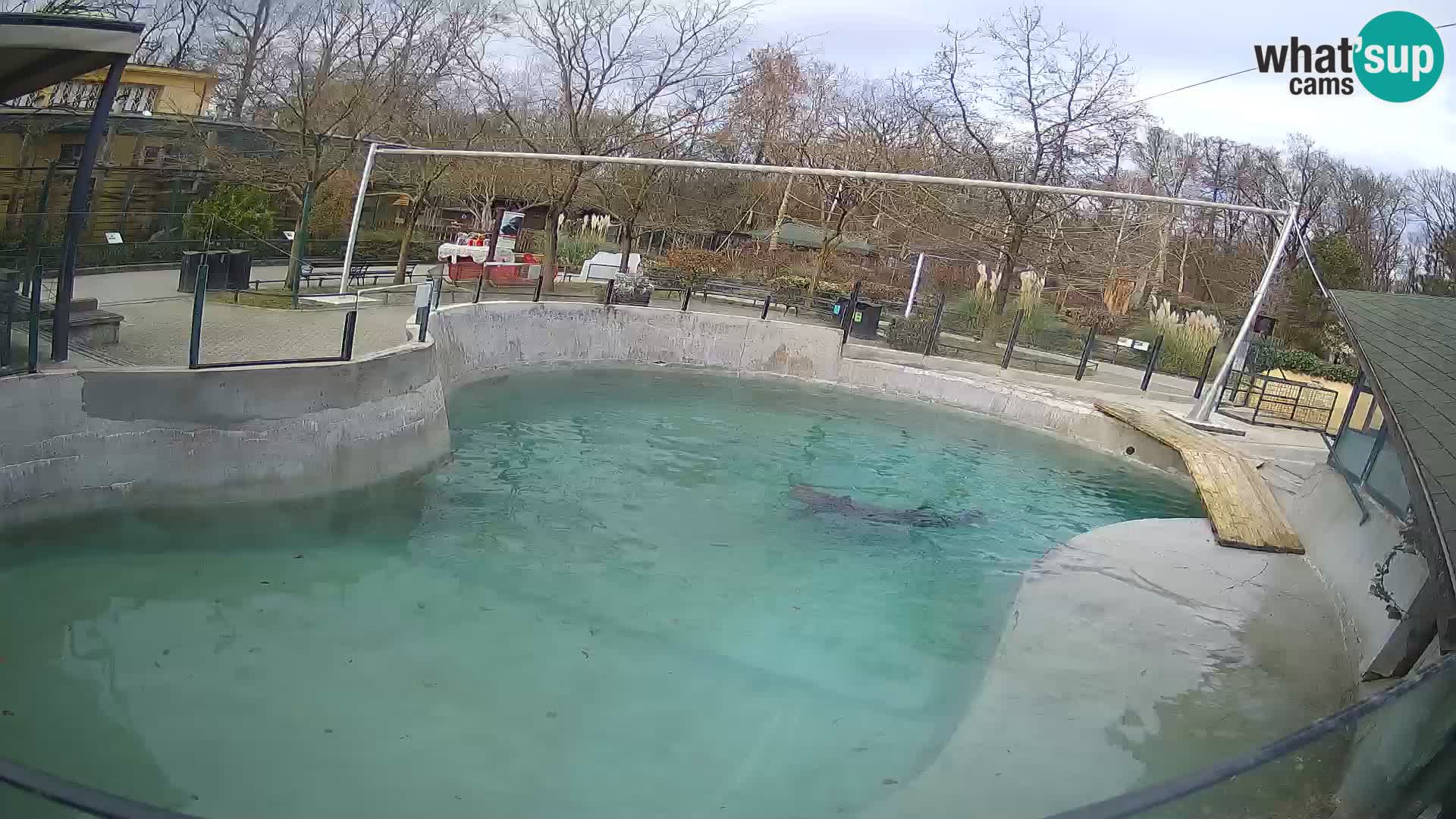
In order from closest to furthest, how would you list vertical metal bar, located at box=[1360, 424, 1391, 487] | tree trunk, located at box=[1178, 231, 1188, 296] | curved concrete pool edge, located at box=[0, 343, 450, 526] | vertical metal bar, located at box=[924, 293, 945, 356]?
curved concrete pool edge, located at box=[0, 343, 450, 526] → vertical metal bar, located at box=[1360, 424, 1391, 487] → vertical metal bar, located at box=[924, 293, 945, 356] → tree trunk, located at box=[1178, 231, 1188, 296]

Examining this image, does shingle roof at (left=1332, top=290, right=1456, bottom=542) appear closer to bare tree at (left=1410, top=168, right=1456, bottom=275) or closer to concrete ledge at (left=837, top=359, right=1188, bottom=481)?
concrete ledge at (left=837, top=359, right=1188, bottom=481)

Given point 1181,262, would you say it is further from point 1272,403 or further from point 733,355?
point 733,355

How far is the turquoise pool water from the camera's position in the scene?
229 inches

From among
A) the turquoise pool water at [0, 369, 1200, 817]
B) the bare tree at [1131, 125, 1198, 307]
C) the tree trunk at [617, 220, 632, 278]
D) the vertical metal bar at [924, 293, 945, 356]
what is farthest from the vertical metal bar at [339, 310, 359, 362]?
the bare tree at [1131, 125, 1198, 307]

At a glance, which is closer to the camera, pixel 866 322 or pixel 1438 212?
pixel 866 322

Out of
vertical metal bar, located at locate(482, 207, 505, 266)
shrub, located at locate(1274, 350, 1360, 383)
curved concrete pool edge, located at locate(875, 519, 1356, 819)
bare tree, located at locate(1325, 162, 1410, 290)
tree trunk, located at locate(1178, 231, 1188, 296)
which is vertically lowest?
curved concrete pool edge, located at locate(875, 519, 1356, 819)

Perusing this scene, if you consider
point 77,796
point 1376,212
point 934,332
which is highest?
point 1376,212

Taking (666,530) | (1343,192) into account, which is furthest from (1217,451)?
(1343,192)

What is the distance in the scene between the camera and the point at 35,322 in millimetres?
8125

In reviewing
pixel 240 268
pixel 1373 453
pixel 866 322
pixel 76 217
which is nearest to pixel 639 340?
pixel 866 322

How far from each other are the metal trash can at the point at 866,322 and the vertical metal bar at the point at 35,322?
15729 millimetres

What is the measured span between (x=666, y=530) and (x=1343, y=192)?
3964cm

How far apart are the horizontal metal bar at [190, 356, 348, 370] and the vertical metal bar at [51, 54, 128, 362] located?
1.00 meters

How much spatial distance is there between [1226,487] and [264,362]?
1078 cm
